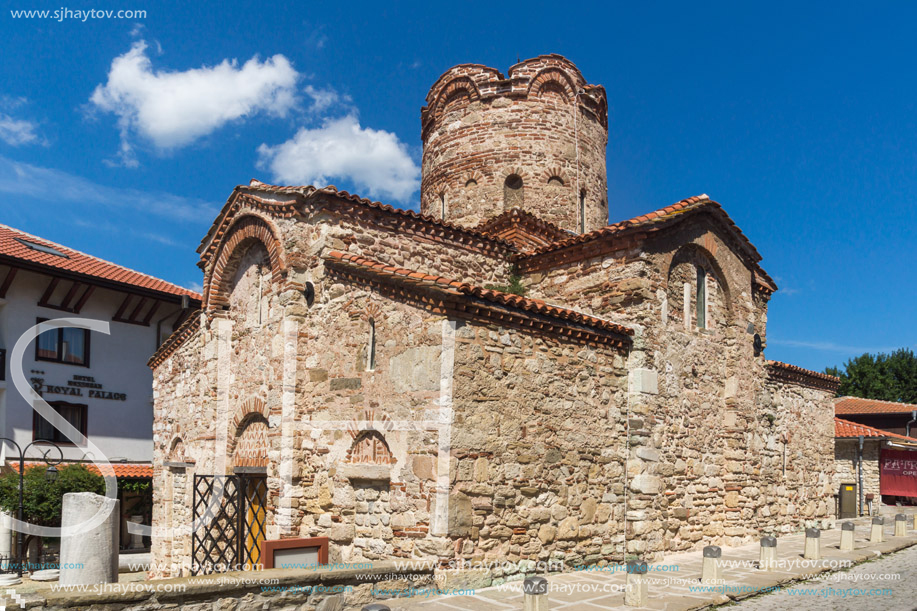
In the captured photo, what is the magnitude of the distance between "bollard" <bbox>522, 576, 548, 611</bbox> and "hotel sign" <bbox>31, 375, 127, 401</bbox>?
618 inches

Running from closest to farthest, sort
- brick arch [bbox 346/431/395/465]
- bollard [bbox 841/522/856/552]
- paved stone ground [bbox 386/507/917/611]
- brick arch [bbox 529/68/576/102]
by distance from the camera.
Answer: paved stone ground [bbox 386/507/917/611] < brick arch [bbox 346/431/395/465] < bollard [bbox 841/522/856/552] < brick arch [bbox 529/68/576/102]

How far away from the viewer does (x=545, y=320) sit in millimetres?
8727

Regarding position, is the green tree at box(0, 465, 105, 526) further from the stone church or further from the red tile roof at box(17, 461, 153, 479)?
the stone church

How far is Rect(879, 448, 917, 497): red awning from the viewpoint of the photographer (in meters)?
20.0

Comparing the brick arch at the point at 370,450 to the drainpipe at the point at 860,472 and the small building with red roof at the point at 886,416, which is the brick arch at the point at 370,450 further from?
the small building with red roof at the point at 886,416

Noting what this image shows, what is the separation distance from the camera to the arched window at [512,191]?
1445 cm

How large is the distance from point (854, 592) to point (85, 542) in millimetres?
8597

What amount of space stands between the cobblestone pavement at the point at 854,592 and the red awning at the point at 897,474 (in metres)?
11.7

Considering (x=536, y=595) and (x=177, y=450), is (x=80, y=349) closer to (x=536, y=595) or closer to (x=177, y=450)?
(x=177, y=450)

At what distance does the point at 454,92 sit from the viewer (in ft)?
50.2

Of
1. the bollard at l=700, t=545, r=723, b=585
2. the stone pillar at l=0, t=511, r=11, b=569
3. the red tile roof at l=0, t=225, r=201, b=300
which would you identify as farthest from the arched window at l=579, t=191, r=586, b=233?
the stone pillar at l=0, t=511, r=11, b=569

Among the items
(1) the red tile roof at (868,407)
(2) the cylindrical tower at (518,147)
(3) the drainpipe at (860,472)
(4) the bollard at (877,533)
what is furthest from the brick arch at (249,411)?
(1) the red tile roof at (868,407)

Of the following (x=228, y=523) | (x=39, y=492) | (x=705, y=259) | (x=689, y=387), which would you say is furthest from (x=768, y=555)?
(x=39, y=492)

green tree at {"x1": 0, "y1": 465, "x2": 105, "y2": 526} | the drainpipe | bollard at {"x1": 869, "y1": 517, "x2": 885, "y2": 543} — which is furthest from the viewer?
the drainpipe
